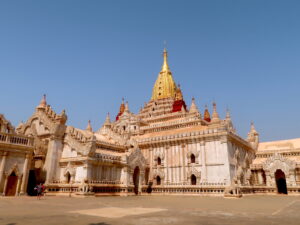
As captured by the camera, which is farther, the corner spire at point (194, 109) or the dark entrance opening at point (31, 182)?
the corner spire at point (194, 109)

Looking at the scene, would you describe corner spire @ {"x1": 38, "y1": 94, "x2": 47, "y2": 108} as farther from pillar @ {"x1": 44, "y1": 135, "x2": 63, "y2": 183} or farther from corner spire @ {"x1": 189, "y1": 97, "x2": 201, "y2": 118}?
corner spire @ {"x1": 189, "y1": 97, "x2": 201, "y2": 118}

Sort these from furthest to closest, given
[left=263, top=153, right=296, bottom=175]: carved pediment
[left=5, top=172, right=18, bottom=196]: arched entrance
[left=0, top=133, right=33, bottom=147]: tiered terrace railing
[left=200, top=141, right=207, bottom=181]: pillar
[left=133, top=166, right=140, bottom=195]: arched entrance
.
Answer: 1. [left=263, top=153, right=296, bottom=175]: carved pediment
2. [left=133, top=166, right=140, bottom=195]: arched entrance
3. [left=200, top=141, right=207, bottom=181]: pillar
4. [left=0, top=133, right=33, bottom=147]: tiered terrace railing
5. [left=5, top=172, right=18, bottom=196]: arched entrance

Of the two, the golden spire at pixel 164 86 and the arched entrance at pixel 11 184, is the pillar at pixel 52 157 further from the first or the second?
the golden spire at pixel 164 86

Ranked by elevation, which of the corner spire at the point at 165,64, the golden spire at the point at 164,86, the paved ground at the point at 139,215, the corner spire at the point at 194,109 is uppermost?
the corner spire at the point at 165,64

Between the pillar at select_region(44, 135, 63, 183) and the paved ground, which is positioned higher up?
the pillar at select_region(44, 135, 63, 183)

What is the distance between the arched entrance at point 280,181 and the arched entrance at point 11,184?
36.5 metres

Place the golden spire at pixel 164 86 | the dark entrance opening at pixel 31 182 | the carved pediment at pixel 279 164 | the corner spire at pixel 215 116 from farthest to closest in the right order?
the golden spire at pixel 164 86 → the carved pediment at pixel 279 164 → the corner spire at pixel 215 116 → the dark entrance opening at pixel 31 182

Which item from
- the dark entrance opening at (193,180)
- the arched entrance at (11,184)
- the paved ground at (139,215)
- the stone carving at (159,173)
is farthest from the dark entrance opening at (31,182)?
the dark entrance opening at (193,180)

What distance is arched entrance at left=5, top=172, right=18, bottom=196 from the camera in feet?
80.2

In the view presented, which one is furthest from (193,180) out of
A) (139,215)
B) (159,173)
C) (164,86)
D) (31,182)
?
(164,86)

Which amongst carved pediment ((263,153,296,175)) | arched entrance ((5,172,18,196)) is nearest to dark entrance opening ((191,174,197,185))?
carved pediment ((263,153,296,175))

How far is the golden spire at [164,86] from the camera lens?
6458cm

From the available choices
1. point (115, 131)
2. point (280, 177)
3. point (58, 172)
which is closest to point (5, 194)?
point (58, 172)

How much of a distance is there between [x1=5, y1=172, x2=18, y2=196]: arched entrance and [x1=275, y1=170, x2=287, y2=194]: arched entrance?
36459 millimetres
